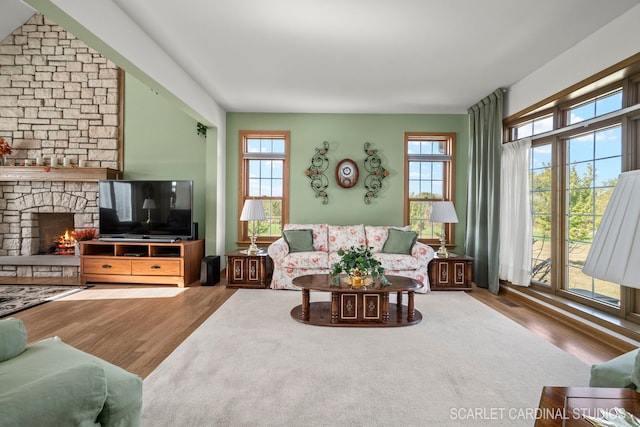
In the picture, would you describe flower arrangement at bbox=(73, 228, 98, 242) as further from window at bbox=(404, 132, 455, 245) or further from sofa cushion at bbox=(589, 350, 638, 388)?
sofa cushion at bbox=(589, 350, 638, 388)

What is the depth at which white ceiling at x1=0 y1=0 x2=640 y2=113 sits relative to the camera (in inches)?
109

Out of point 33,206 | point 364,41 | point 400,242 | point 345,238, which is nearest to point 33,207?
point 33,206

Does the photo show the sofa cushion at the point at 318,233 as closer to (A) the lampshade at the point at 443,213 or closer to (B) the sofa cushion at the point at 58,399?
(A) the lampshade at the point at 443,213

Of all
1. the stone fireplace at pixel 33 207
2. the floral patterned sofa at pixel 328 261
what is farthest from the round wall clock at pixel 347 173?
the stone fireplace at pixel 33 207

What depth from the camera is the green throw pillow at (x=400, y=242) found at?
195 inches

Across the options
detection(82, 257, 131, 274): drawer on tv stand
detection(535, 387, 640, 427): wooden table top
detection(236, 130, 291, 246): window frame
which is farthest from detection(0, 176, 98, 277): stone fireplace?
detection(535, 387, 640, 427): wooden table top

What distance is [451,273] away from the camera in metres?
4.86

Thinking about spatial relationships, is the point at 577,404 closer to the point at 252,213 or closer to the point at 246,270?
the point at 246,270

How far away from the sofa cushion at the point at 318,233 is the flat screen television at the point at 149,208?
61.7 inches

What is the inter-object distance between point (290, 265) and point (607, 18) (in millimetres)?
4122

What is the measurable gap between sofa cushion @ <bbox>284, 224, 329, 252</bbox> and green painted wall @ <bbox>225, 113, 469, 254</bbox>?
35 centimetres

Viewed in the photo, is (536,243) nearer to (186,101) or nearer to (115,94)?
(186,101)

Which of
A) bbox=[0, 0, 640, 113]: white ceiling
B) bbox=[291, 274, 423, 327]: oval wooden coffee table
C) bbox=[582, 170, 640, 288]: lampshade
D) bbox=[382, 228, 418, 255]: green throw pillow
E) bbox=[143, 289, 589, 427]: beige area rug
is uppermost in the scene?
bbox=[0, 0, 640, 113]: white ceiling

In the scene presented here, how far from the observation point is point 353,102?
204 inches
